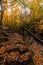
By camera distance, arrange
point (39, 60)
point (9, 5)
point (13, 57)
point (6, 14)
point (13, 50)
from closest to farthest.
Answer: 1. point (13, 57)
2. point (13, 50)
3. point (39, 60)
4. point (9, 5)
5. point (6, 14)

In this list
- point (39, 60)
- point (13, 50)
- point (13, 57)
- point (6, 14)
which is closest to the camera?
point (13, 57)

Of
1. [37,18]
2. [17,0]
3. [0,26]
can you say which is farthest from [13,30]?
[17,0]

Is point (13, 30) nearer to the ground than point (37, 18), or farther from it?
nearer to the ground

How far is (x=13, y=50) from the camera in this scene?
511 inches

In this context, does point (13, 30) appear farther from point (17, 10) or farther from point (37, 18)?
point (37, 18)

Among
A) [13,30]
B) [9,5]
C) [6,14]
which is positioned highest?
[9,5]

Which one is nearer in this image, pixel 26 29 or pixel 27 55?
pixel 27 55

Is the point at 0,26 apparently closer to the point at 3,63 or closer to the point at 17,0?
the point at 17,0

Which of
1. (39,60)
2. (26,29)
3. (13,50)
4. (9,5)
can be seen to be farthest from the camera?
(26,29)

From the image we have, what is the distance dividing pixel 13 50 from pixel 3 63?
1550 mm

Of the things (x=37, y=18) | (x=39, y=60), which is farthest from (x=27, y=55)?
(x=37, y=18)

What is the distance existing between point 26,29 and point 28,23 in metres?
0.92

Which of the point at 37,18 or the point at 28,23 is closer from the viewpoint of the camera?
the point at 37,18

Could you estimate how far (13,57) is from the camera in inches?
455
